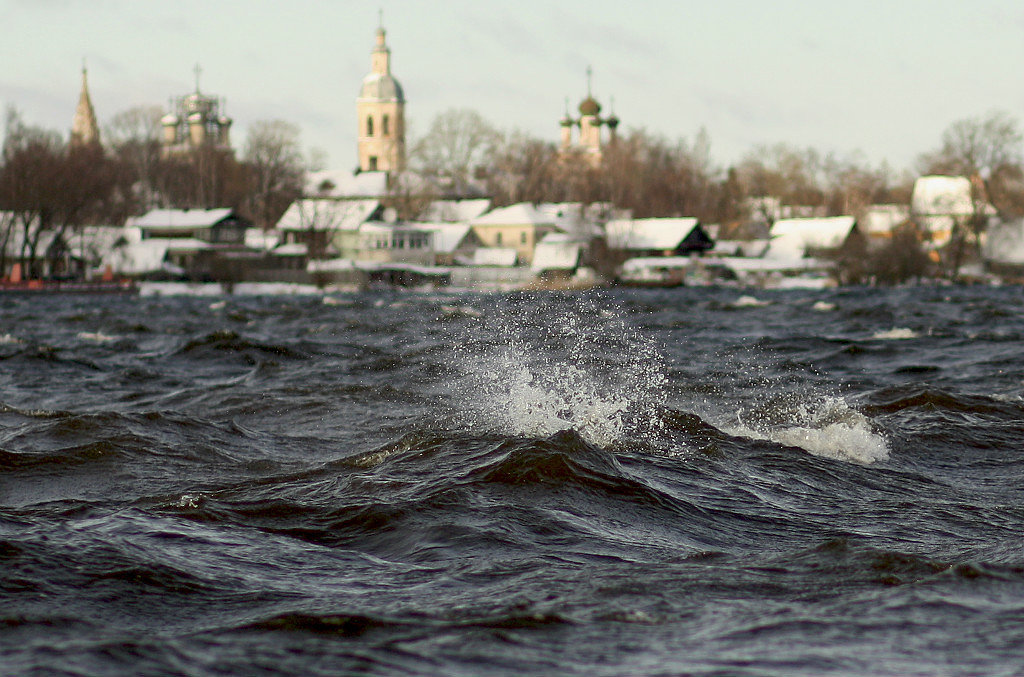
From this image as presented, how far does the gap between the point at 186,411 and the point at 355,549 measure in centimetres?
750

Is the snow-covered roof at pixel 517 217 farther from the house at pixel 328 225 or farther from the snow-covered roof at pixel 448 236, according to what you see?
the house at pixel 328 225

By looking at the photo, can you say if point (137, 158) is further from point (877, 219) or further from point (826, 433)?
point (826, 433)

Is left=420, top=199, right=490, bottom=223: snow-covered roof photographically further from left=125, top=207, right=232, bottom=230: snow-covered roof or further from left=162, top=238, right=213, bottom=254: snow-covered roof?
left=162, top=238, right=213, bottom=254: snow-covered roof

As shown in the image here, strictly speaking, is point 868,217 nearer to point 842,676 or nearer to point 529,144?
point 529,144

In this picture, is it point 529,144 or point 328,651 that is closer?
point 328,651

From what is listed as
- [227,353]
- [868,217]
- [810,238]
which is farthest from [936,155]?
[227,353]

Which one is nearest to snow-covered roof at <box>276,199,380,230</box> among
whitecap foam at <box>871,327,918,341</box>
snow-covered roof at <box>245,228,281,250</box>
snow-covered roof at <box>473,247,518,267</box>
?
snow-covered roof at <box>245,228,281,250</box>

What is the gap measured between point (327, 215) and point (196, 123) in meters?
61.0

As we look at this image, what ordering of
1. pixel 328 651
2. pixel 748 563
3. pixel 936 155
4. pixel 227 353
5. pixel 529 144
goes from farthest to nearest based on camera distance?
pixel 529 144 → pixel 936 155 → pixel 227 353 → pixel 748 563 → pixel 328 651

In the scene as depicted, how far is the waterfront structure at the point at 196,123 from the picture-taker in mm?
147750

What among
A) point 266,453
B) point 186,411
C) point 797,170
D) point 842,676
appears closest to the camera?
point 842,676

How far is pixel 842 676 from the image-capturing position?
14.8 ft

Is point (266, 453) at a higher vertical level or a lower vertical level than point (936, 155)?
lower

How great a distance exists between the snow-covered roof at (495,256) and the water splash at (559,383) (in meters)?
72.4
